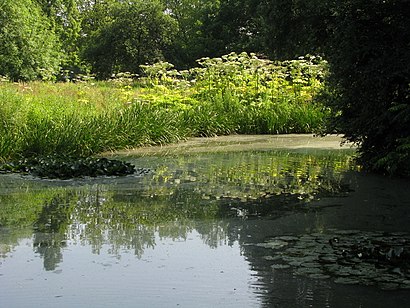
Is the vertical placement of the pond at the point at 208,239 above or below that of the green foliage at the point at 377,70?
below

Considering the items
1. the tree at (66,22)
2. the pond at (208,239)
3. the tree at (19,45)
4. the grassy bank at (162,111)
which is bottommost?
the pond at (208,239)

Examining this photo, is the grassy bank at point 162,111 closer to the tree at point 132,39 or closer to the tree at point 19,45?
the tree at point 19,45

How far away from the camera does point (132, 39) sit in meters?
40.0

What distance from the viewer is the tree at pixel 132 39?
3981cm

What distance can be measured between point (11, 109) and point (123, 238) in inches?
256

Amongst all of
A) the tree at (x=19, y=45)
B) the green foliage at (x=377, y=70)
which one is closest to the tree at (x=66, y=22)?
the tree at (x=19, y=45)

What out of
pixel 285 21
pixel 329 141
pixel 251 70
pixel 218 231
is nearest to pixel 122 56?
pixel 251 70

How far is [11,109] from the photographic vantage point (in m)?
11.6

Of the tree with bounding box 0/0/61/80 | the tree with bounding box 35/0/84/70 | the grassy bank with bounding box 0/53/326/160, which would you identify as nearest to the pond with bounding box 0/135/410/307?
the grassy bank with bounding box 0/53/326/160

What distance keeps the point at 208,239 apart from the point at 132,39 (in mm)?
35250

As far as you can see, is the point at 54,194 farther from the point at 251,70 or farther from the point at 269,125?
the point at 251,70

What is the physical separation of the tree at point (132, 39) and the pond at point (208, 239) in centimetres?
3045

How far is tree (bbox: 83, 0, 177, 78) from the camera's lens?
39.8 m

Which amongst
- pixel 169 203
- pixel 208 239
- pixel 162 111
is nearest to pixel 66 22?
pixel 162 111
